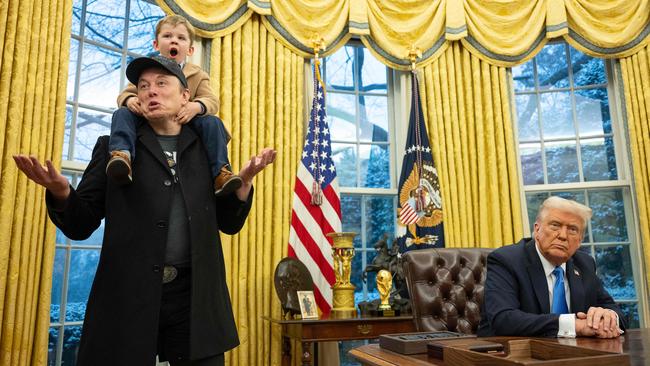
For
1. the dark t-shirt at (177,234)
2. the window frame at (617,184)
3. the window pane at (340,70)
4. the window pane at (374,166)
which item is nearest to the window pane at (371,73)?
the window pane at (340,70)

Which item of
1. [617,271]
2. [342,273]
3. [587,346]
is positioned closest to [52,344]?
[342,273]

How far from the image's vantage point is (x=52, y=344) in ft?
10.1

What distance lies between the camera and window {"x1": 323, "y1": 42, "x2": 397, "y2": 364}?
171 inches

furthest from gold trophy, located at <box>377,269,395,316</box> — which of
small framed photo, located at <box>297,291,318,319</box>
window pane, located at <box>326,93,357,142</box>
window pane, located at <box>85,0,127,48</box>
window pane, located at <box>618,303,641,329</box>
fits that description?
window pane, located at <box>85,0,127,48</box>

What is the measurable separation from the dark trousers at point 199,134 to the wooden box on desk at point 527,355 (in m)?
0.86

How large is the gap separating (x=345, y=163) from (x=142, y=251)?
3169 mm

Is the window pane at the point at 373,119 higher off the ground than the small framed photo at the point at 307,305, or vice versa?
the window pane at the point at 373,119

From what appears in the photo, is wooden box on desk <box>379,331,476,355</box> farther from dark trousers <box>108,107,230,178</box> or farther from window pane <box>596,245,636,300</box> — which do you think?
window pane <box>596,245,636,300</box>

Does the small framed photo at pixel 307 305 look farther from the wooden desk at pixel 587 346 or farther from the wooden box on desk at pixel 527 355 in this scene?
the wooden box on desk at pixel 527 355

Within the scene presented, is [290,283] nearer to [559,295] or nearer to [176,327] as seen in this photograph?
[559,295]

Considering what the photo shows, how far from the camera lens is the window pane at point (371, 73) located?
4660mm

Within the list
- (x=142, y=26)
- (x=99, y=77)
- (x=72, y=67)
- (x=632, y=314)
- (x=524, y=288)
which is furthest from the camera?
(x=632, y=314)

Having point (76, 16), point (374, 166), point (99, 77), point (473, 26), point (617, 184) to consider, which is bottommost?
point (617, 184)

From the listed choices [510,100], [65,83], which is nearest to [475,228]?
[510,100]
